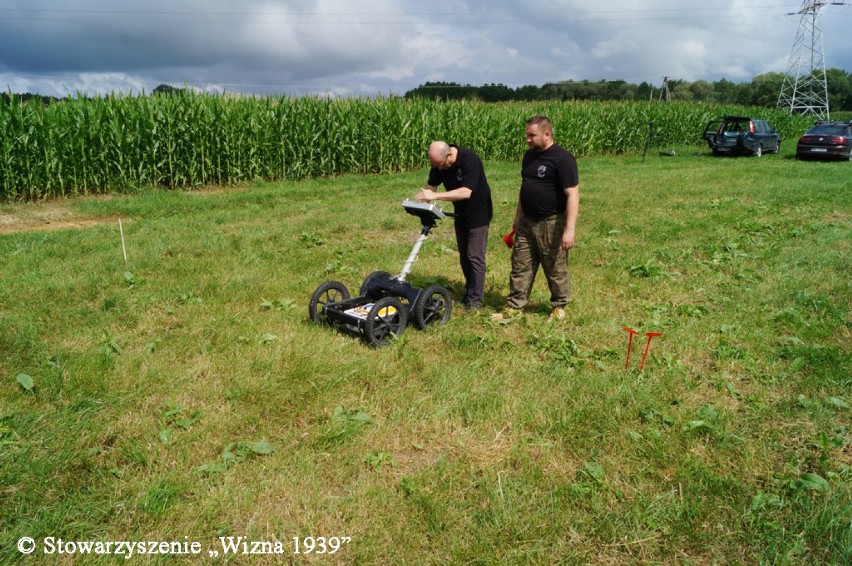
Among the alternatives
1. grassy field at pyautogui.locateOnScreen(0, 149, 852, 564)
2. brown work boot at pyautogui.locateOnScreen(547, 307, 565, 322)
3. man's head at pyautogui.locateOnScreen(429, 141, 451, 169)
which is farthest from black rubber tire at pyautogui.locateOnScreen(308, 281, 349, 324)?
brown work boot at pyautogui.locateOnScreen(547, 307, 565, 322)

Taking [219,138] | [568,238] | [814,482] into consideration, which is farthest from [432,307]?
[219,138]

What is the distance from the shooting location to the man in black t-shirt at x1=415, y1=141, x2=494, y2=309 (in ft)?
18.4

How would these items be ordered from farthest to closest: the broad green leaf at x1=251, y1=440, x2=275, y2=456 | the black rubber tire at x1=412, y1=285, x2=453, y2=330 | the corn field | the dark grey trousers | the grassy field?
the corn field
the dark grey trousers
the black rubber tire at x1=412, y1=285, x2=453, y2=330
the broad green leaf at x1=251, y1=440, x2=275, y2=456
the grassy field

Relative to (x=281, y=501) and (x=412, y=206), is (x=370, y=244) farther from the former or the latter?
(x=281, y=501)

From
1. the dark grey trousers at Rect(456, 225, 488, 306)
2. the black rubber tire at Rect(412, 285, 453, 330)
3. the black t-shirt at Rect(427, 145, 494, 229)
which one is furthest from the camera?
the dark grey trousers at Rect(456, 225, 488, 306)

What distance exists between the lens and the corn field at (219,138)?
492 inches

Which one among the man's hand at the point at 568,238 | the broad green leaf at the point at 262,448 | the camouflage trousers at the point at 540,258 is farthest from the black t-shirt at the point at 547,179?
the broad green leaf at the point at 262,448

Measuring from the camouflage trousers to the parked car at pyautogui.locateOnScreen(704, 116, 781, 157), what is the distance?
2322 cm

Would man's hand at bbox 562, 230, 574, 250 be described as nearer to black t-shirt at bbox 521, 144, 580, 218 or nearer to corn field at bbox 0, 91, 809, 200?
black t-shirt at bbox 521, 144, 580, 218

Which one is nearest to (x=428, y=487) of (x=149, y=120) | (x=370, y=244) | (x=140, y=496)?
(x=140, y=496)

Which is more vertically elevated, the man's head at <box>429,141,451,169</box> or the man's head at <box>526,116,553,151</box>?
the man's head at <box>526,116,553,151</box>

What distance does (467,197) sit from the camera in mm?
5645

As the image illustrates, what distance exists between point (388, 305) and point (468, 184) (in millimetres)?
1606

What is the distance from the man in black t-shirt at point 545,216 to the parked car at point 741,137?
23260mm
